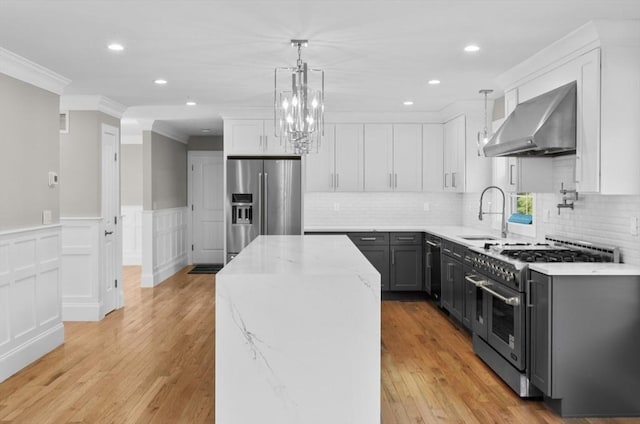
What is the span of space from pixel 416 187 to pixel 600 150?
3843 mm

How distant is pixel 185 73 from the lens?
15.7 ft

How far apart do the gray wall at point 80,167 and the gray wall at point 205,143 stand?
377cm

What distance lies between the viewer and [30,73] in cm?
441

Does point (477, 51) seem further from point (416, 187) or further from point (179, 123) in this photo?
point (179, 123)

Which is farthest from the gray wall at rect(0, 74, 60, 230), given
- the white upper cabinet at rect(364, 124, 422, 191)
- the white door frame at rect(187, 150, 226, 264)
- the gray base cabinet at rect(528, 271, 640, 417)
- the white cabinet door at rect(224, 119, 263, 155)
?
the white door frame at rect(187, 150, 226, 264)

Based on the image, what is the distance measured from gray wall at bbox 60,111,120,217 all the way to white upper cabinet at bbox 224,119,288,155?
1722mm

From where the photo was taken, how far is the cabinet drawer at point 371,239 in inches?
266

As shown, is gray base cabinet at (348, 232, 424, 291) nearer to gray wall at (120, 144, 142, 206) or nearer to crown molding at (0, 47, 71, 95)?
crown molding at (0, 47, 71, 95)

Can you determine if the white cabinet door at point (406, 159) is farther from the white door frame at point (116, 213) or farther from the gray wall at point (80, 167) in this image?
the gray wall at point (80, 167)

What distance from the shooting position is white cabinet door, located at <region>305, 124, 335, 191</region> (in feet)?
23.5

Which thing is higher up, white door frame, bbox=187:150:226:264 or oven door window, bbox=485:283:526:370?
white door frame, bbox=187:150:226:264

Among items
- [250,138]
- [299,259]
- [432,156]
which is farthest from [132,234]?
[299,259]

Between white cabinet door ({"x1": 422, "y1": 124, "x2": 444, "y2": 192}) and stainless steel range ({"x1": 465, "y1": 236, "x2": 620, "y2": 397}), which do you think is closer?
stainless steel range ({"x1": 465, "y1": 236, "x2": 620, "y2": 397})

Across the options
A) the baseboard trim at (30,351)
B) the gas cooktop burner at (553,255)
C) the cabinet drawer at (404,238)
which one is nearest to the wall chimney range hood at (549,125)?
the gas cooktop burner at (553,255)
